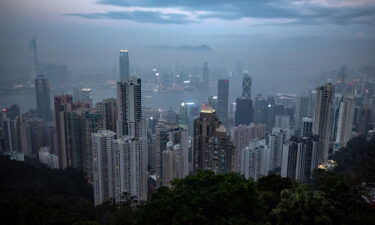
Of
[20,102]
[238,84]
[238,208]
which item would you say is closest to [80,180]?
[20,102]

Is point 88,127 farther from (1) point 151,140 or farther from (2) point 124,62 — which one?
(2) point 124,62

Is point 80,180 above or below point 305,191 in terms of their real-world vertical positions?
below

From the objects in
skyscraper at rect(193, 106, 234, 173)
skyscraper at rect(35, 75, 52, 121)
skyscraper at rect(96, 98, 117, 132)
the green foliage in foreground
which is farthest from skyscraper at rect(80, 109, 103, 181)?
the green foliage in foreground

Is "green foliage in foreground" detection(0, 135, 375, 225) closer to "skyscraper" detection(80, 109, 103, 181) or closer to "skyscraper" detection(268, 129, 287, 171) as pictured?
"skyscraper" detection(80, 109, 103, 181)

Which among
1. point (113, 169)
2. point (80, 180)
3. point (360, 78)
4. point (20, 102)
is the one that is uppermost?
point (360, 78)

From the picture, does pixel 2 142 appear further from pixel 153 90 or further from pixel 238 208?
pixel 238 208

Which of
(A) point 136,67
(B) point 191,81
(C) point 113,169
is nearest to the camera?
(C) point 113,169

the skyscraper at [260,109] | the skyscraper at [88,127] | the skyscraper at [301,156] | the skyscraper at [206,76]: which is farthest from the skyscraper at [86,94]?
the skyscraper at [301,156]
